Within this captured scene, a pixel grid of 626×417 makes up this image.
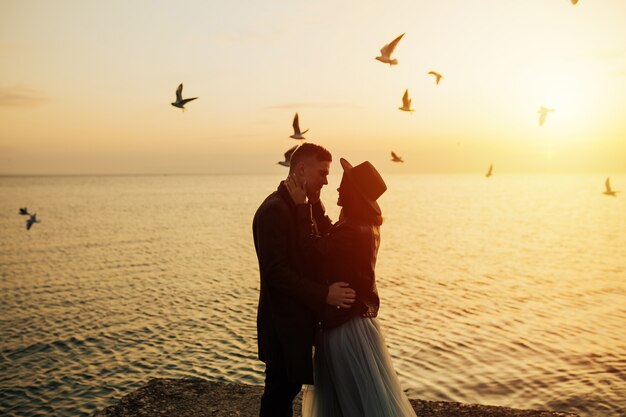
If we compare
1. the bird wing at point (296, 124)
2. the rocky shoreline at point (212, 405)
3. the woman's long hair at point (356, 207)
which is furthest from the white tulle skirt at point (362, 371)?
the bird wing at point (296, 124)

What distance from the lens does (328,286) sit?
15.3ft

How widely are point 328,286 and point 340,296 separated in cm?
15

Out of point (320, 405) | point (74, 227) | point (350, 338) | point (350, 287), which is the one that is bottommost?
point (74, 227)

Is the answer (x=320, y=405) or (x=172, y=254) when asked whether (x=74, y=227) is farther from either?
(x=320, y=405)

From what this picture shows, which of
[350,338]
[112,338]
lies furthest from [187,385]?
[112,338]

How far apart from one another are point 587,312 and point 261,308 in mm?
17440

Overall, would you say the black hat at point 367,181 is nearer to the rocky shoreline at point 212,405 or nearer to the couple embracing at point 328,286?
the couple embracing at point 328,286

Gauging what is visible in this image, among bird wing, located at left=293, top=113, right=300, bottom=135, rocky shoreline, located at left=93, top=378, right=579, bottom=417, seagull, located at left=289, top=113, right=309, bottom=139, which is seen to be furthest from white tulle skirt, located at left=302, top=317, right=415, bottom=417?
bird wing, located at left=293, top=113, right=300, bottom=135

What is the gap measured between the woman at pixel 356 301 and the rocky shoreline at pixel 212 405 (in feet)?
10.2

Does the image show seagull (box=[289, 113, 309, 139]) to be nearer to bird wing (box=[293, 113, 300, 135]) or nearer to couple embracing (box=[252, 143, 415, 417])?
bird wing (box=[293, 113, 300, 135])

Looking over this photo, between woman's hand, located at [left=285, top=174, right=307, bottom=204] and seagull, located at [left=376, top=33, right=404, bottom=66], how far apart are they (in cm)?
591

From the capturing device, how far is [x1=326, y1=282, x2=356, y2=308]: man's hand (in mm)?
4586

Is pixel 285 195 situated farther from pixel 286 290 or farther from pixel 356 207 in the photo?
pixel 286 290

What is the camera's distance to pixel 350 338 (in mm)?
4770
